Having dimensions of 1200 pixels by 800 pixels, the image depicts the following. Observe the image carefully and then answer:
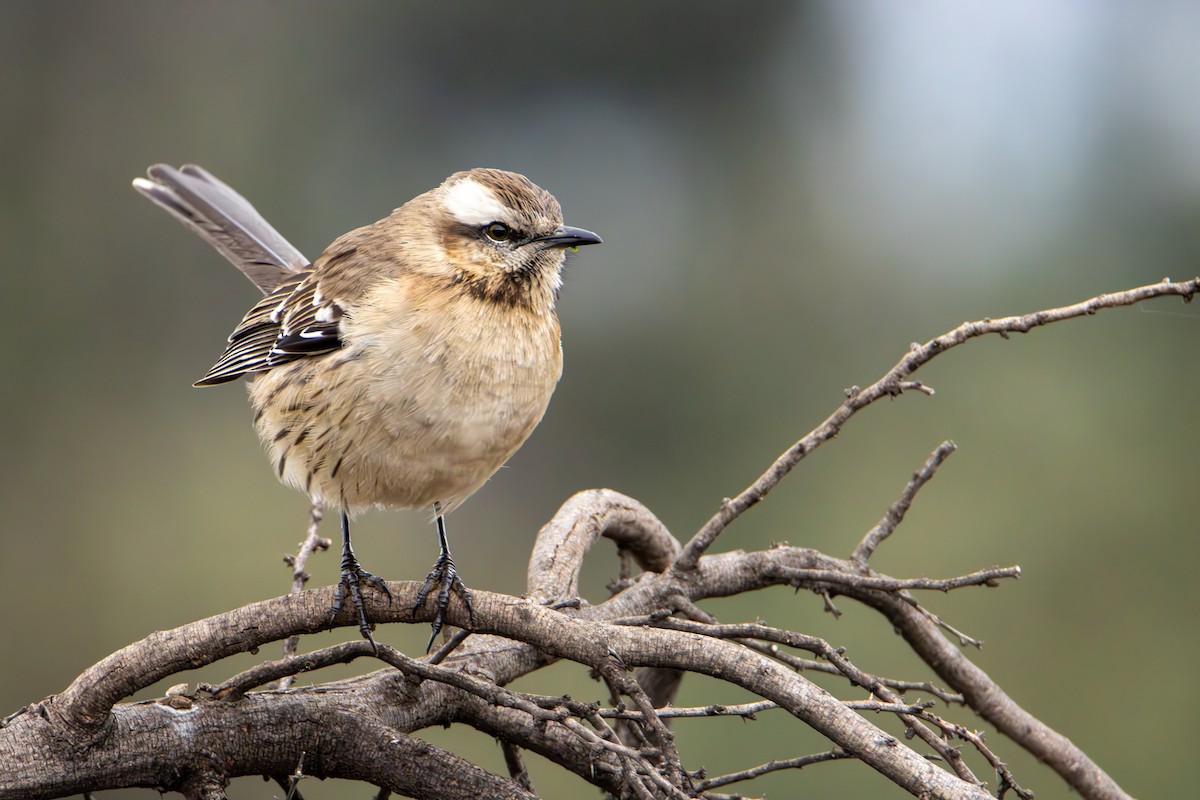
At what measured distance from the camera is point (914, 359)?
1.76m

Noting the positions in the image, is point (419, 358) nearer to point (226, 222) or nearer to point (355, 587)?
point (355, 587)

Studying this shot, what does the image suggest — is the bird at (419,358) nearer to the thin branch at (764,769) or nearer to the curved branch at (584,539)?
the curved branch at (584,539)

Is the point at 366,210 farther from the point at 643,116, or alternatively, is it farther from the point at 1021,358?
the point at 1021,358

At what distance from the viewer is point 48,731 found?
60.7 inches

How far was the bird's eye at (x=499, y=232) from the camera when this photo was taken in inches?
87.7

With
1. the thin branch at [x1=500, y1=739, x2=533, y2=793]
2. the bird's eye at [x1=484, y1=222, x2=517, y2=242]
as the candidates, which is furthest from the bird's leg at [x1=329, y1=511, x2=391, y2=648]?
the bird's eye at [x1=484, y1=222, x2=517, y2=242]

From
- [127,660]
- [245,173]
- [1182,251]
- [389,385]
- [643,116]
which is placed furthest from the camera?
[643,116]

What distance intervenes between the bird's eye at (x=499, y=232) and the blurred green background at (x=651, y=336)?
2.48m

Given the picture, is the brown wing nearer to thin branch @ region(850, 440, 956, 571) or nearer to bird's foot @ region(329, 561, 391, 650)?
bird's foot @ region(329, 561, 391, 650)

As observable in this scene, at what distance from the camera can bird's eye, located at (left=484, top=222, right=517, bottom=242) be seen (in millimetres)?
2227

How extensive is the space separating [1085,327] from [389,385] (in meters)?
3.92

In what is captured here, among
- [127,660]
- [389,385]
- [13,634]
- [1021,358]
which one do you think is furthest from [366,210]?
[127,660]

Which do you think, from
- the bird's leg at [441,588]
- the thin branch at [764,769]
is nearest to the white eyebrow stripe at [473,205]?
the bird's leg at [441,588]

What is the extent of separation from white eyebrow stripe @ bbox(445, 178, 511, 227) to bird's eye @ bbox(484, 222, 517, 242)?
0.01m
